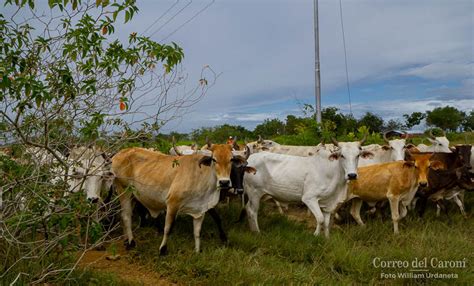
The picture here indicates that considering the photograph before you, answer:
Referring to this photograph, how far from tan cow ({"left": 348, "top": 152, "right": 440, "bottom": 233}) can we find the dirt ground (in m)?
4.17

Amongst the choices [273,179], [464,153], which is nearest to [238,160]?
[273,179]

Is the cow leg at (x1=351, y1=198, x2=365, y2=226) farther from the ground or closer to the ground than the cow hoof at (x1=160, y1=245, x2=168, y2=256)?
closer to the ground

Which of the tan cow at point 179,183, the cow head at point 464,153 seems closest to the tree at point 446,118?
the cow head at point 464,153

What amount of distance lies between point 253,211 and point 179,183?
1.96m

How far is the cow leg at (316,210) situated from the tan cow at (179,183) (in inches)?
70.3

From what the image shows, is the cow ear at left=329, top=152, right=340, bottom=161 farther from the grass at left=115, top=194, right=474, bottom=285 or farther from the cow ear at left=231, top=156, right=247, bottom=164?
the cow ear at left=231, top=156, right=247, bottom=164

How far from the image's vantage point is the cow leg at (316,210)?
7049mm

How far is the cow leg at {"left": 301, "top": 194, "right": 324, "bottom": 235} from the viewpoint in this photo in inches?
278

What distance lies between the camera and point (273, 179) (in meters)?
7.73

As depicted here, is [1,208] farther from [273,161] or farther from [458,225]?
[458,225]

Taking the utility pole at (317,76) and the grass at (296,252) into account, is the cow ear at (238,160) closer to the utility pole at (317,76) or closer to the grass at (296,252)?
the grass at (296,252)

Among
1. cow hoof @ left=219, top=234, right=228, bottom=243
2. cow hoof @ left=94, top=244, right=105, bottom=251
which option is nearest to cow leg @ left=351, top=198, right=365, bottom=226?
cow hoof @ left=219, top=234, right=228, bottom=243

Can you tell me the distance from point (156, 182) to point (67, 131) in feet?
6.69

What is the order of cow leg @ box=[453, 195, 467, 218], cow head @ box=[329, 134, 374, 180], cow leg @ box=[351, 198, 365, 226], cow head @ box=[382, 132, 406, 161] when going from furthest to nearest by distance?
cow head @ box=[382, 132, 406, 161]
cow leg @ box=[453, 195, 467, 218]
cow leg @ box=[351, 198, 365, 226]
cow head @ box=[329, 134, 374, 180]
